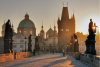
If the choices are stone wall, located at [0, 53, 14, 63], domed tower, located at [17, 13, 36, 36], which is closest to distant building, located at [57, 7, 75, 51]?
domed tower, located at [17, 13, 36, 36]

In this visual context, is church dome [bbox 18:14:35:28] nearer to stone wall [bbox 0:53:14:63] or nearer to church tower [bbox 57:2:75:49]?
church tower [bbox 57:2:75:49]

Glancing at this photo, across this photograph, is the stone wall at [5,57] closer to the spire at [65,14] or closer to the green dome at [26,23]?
the spire at [65,14]

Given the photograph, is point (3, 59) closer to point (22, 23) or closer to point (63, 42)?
point (63, 42)

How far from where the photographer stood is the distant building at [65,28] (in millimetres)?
98438

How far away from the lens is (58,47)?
321 feet

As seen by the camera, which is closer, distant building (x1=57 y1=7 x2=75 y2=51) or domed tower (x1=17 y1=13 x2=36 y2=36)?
distant building (x1=57 y1=7 x2=75 y2=51)

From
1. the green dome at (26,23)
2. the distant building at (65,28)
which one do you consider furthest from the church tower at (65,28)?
the green dome at (26,23)

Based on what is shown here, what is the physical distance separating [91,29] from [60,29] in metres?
81.8

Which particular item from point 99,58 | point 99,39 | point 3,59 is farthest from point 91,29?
point 99,39

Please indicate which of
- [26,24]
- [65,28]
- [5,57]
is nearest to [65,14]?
[65,28]

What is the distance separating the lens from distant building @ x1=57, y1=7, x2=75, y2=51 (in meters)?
98.4

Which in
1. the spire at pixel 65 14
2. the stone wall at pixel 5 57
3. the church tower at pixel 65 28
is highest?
the spire at pixel 65 14

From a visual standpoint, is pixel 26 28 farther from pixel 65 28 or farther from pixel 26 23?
pixel 65 28

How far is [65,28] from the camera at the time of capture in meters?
101
